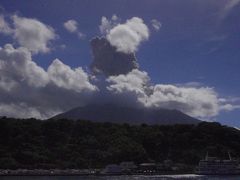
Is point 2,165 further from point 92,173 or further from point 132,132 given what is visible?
point 132,132

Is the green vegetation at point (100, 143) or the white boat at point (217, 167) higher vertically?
the green vegetation at point (100, 143)

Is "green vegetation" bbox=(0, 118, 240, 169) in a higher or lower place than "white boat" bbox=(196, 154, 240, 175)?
higher

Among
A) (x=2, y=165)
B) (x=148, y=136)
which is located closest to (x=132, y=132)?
(x=148, y=136)

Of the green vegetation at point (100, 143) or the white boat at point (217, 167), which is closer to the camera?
the white boat at point (217, 167)

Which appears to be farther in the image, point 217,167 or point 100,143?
point 100,143

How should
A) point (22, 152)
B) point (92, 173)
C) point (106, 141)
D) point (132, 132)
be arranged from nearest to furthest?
1. point (92, 173)
2. point (22, 152)
3. point (106, 141)
4. point (132, 132)

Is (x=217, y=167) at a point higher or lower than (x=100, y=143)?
lower

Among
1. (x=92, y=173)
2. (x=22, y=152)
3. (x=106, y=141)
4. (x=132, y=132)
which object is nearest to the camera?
(x=92, y=173)

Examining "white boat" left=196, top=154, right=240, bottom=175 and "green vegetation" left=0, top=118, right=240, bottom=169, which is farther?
"green vegetation" left=0, top=118, right=240, bottom=169
